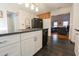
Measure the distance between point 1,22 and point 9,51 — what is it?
3152 millimetres

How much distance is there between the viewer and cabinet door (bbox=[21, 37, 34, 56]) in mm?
2182

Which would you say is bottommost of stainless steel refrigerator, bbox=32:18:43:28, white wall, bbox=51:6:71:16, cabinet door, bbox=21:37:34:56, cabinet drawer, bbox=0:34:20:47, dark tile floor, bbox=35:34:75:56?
dark tile floor, bbox=35:34:75:56

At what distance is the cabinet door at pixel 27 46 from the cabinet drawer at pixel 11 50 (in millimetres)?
203

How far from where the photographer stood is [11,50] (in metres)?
1.77

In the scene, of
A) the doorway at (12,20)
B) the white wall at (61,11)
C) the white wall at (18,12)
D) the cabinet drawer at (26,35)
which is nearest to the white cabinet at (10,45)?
the cabinet drawer at (26,35)

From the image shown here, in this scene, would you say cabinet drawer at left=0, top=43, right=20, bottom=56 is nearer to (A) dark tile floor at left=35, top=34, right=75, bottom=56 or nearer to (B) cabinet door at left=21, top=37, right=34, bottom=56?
(B) cabinet door at left=21, top=37, right=34, bottom=56

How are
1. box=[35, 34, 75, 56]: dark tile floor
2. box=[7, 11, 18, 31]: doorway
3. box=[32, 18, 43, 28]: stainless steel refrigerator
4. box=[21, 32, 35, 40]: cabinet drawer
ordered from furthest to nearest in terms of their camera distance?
1. box=[32, 18, 43, 28]: stainless steel refrigerator
2. box=[7, 11, 18, 31]: doorway
3. box=[35, 34, 75, 56]: dark tile floor
4. box=[21, 32, 35, 40]: cabinet drawer

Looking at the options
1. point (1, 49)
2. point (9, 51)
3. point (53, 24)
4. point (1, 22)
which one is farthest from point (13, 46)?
point (53, 24)

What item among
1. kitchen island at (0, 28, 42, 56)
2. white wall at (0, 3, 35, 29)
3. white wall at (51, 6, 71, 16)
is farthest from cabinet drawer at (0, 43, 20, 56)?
white wall at (51, 6, 71, 16)

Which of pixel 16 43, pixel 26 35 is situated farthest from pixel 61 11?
pixel 16 43

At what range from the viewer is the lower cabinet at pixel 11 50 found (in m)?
1.57

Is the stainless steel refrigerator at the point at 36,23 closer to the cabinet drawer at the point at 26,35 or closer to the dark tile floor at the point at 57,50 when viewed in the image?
the dark tile floor at the point at 57,50

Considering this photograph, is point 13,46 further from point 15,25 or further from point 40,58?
point 15,25

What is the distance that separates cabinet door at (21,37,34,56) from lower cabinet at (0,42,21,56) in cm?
20
